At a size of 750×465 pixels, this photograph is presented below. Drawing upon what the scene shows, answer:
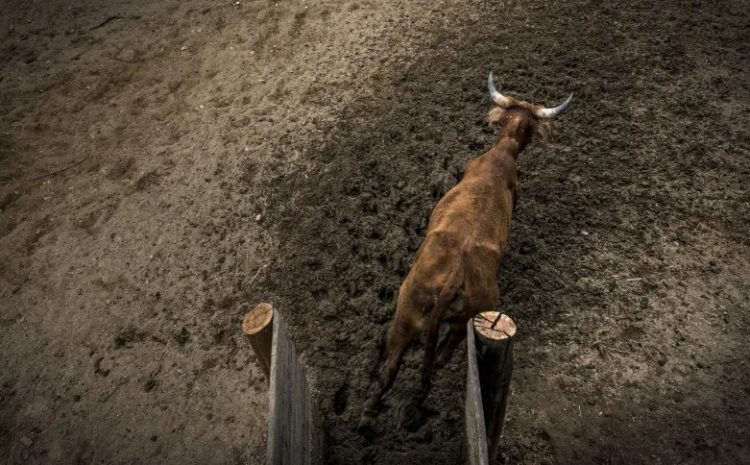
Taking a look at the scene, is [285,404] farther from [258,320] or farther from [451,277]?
[451,277]

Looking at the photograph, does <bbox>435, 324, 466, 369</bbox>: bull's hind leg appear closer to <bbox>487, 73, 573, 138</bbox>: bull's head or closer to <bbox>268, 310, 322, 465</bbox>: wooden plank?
<bbox>268, 310, 322, 465</bbox>: wooden plank

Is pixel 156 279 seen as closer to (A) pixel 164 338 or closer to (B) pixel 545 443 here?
(A) pixel 164 338

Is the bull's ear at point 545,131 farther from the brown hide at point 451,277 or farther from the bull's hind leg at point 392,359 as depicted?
the bull's hind leg at point 392,359

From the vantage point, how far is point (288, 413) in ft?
8.89

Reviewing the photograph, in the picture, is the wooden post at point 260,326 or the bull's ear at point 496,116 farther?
the bull's ear at point 496,116

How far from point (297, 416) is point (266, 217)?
2541mm

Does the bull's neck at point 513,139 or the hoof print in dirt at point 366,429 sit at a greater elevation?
the bull's neck at point 513,139

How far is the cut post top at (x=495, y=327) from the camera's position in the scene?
94.2 inches

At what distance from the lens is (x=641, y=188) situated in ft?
15.8

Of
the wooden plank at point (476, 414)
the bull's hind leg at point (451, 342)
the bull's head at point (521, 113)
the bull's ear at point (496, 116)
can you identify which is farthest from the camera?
the bull's ear at point (496, 116)

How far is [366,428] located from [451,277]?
1290mm

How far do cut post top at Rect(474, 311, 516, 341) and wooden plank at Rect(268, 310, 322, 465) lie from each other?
41.4 inches

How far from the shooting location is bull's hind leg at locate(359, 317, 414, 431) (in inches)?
130

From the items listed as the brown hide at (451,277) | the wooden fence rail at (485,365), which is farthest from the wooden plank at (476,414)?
the brown hide at (451,277)
